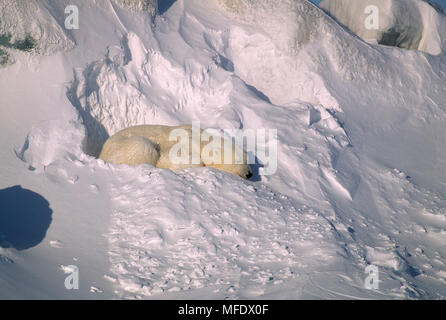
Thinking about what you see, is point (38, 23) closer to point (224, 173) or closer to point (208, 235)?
point (224, 173)

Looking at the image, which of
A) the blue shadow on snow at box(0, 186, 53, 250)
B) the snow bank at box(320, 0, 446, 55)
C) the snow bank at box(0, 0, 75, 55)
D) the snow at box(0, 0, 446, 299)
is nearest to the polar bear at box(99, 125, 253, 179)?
the snow at box(0, 0, 446, 299)

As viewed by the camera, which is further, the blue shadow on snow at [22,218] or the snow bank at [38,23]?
the snow bank at [38,23]

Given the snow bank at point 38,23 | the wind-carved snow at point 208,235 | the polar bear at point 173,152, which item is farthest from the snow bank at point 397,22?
the snow bank at point 38,23

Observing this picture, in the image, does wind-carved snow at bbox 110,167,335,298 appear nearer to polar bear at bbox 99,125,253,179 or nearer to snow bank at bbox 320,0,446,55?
polar bear at bbox 99,125,253,179

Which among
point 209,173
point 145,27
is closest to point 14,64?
point 145,27

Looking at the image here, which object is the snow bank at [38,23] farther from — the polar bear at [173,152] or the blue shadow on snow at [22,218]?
the blue shadow on snow at [22,218]

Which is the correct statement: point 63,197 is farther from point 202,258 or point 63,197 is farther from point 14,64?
point 14,64
